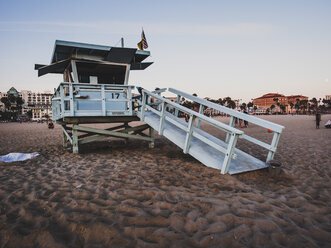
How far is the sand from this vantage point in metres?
2.27

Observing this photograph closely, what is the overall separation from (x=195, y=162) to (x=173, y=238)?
11.7 feet

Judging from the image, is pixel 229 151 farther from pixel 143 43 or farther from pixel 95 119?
pixel 143 43

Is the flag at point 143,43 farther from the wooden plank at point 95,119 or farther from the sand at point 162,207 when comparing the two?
the sand at point 162,207

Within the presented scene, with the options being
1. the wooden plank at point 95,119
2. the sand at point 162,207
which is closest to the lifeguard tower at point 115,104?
the wooden plank at point 95,119

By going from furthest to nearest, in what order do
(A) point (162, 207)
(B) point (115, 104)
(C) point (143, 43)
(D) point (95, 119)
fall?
1. (C) point (143, 43)
2. (B) point (115, 104)
3. (D) point (95, 119)
4. (A) point (162, 207)

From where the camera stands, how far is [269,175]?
4.54m

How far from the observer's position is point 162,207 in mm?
3000

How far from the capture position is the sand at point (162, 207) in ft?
7.45

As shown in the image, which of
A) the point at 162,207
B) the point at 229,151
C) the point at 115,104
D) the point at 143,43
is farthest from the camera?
the point at 143,43

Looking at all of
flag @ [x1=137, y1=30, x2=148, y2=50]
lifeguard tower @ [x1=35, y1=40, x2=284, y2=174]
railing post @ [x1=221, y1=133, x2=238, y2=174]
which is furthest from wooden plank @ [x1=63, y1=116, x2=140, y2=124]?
railing post @ [x1=221, y1=133, x2=238, y2=174]

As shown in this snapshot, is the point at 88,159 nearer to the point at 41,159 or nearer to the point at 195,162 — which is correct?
the point at 41,159

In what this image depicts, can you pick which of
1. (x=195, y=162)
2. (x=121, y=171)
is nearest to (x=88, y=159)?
(x=121, y=171)

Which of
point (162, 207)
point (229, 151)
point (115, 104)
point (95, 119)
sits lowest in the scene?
A: point (162, 207)

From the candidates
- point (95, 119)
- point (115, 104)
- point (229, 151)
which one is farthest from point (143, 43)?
point (229, 151)
